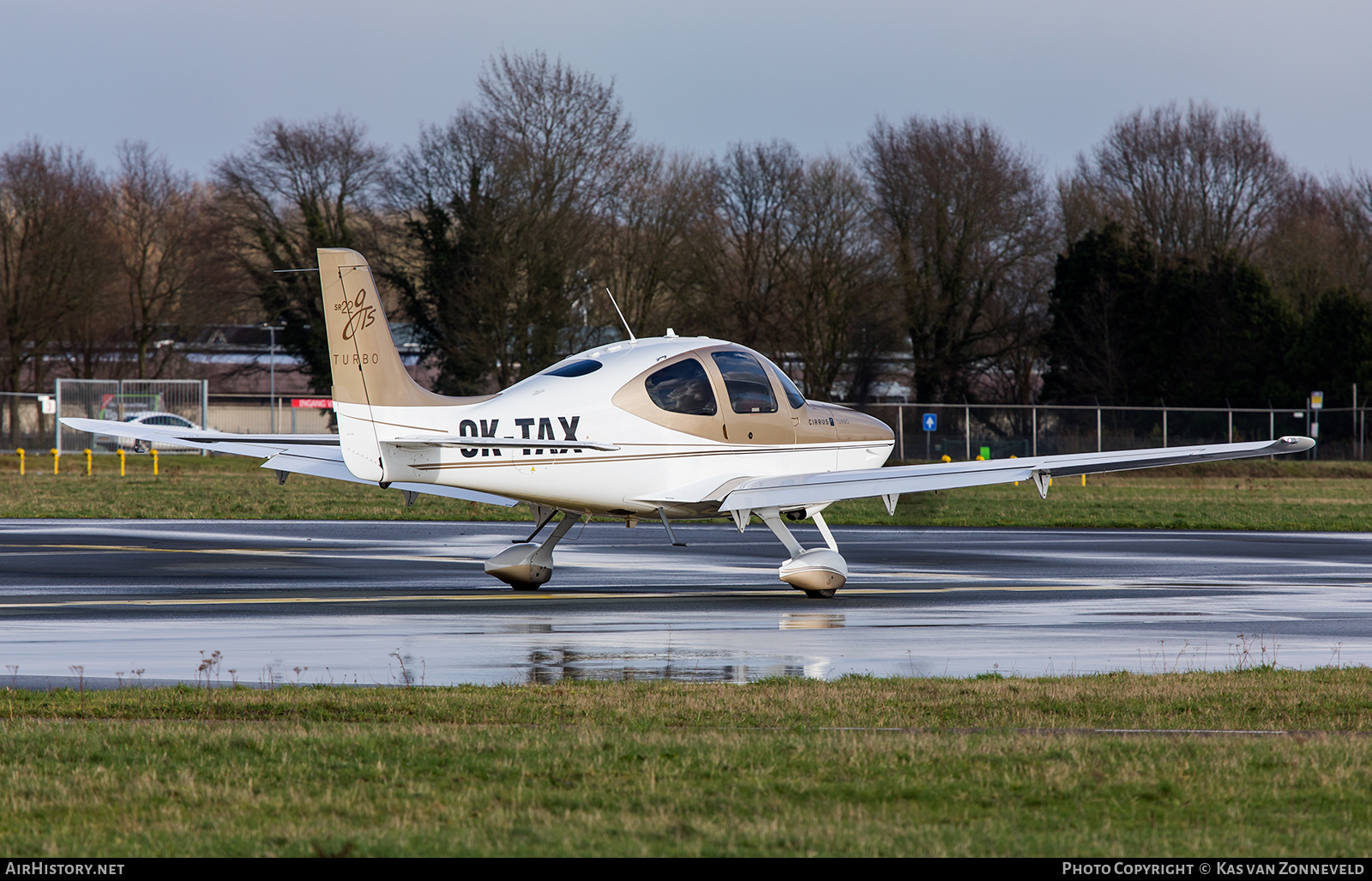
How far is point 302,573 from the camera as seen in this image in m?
17.9

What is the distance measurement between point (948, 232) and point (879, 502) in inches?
1316

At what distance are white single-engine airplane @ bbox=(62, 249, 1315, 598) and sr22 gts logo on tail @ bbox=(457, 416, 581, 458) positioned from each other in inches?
0.7

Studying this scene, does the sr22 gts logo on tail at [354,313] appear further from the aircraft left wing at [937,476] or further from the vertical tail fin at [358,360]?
the aircraft left wing at [937,476]

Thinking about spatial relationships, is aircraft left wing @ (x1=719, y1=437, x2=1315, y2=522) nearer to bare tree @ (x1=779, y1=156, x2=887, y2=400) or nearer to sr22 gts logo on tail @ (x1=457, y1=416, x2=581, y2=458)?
sr22 gts logo on tail @ (x1=457, y1=416, x2=581, y2=458)

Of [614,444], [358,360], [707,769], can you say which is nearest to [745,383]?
[614,444]

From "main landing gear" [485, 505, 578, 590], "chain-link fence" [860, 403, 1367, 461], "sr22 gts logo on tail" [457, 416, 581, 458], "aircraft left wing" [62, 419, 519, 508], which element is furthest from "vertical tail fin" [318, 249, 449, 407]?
"chain-link fence" [860, 403, 1367, 461]

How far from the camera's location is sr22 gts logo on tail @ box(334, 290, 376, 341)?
14.3m

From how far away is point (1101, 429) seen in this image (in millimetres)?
53469

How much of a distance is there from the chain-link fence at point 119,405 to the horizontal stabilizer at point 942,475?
4155 cm

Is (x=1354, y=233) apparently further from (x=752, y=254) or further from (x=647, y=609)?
(x=647, y=609)

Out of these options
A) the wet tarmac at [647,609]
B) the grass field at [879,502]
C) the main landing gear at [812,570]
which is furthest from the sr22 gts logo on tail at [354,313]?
the grass field at [879,502]

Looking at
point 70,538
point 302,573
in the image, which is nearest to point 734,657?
point 302,573
